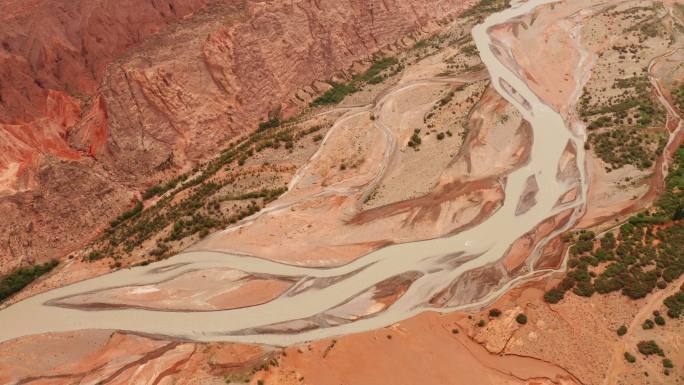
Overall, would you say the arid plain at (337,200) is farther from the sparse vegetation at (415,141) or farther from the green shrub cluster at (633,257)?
the sparse vegetation at (415,141)

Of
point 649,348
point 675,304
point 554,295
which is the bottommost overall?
point 649,348

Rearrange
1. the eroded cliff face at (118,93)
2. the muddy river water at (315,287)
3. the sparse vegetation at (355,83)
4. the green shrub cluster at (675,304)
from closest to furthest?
1. the green shrub cluster at (675,304)
2. the muddy river water at (315,287)
3. the eroded cliff face at (118,93)
4. the sparse vegetation at (355,83)

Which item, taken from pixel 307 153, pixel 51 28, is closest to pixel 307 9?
pixel 307 153

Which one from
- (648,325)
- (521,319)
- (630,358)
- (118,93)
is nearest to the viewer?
(630,358)

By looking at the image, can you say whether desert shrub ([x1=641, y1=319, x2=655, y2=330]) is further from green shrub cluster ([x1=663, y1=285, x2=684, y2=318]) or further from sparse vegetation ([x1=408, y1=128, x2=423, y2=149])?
sparse vegetation ([x1=408, y1=128, x2=423, y2=149])

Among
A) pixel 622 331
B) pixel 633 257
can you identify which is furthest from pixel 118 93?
pixel 622 331

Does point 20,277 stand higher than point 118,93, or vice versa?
point 118,93

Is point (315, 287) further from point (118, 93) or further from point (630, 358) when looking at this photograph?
point (118, 93)

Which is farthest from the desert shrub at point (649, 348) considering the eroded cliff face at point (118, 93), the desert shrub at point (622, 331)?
the eroded cliff face at point (118, 93)
